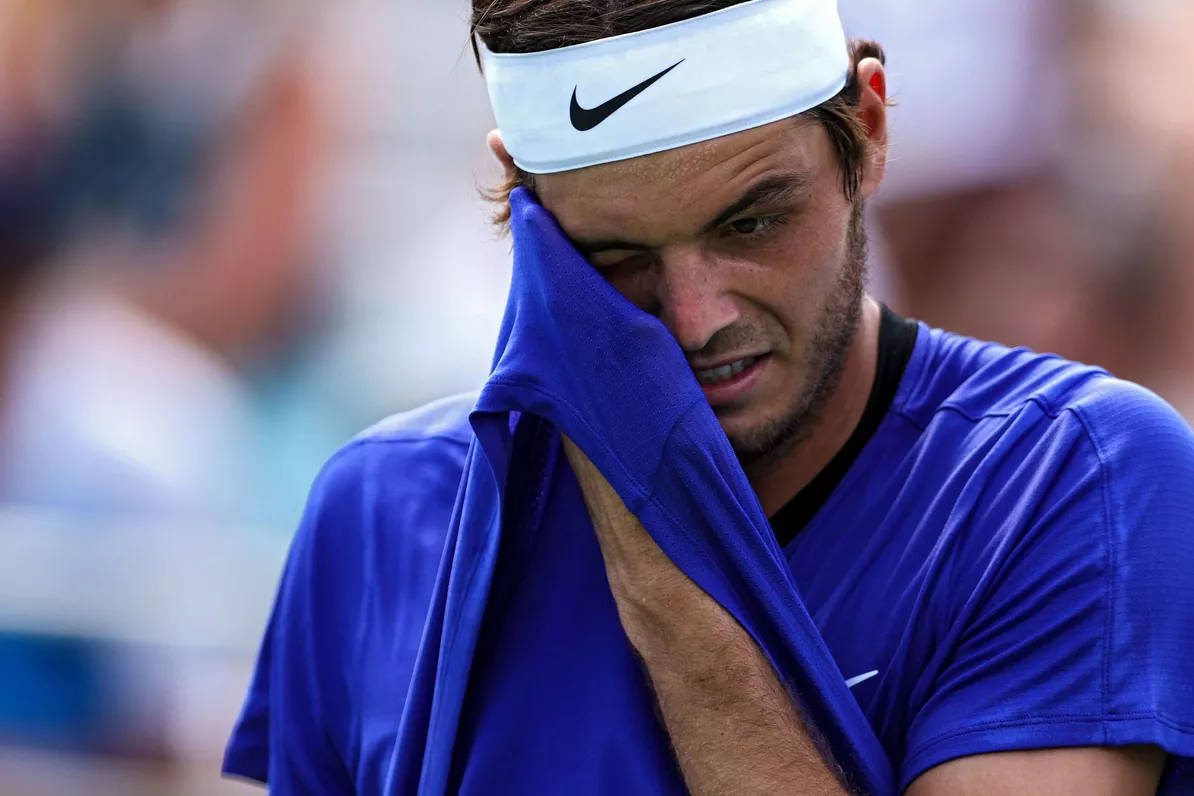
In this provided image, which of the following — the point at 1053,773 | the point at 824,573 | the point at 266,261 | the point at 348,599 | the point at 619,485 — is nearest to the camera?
the point at 1053,773

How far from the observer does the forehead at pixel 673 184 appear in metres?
1.43

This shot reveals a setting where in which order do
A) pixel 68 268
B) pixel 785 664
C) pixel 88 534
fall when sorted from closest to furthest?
pixel 785 664, pixel 88 534, pixel 68 268

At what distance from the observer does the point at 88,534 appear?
320 cm

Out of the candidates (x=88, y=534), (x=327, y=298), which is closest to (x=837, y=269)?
(x=327, y=298)

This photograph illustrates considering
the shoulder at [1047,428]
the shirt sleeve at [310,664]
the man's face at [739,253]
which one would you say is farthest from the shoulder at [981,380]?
the shirt sleeve at [310,664]

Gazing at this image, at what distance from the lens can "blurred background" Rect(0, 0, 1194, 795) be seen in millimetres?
2912

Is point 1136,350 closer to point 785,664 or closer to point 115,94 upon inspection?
point 785,664

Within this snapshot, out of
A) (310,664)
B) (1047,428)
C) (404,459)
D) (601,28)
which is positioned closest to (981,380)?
(1047,428)

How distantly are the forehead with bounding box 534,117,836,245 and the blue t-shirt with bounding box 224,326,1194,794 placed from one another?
295 millimetres

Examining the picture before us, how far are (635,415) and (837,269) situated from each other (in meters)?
0.35

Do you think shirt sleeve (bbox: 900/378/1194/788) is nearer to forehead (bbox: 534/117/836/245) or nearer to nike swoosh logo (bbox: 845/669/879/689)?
nike swoosh logo (bbox: 845/669/879/689)

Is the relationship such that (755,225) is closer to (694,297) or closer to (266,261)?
(694,297)

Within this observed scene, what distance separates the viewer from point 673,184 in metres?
1.43

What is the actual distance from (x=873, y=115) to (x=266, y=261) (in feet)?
6.76
